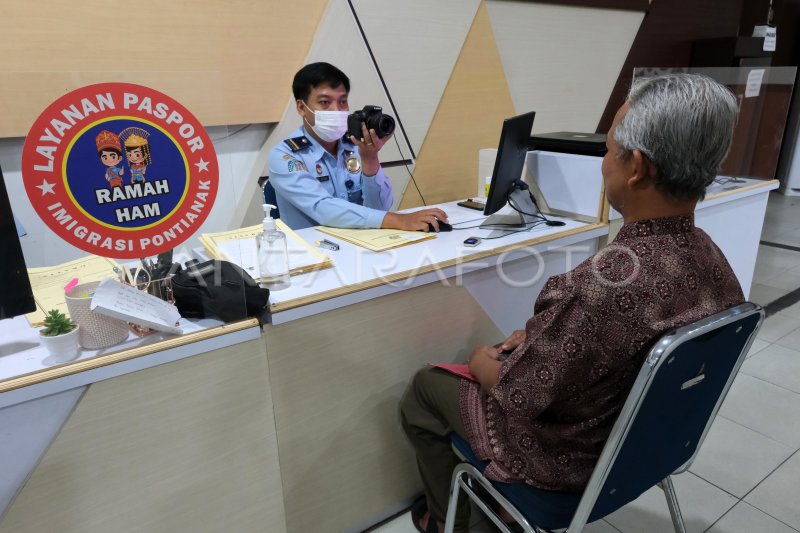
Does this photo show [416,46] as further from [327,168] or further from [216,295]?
[216,295]

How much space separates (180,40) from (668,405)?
2205mm

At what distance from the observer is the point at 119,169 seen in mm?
1018

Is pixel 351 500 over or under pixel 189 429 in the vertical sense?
under

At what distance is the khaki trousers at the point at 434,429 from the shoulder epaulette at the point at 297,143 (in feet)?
3.48

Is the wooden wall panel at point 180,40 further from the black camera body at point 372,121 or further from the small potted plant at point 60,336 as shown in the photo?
the small potted plant at point 60,336

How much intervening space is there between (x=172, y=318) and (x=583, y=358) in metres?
0.88

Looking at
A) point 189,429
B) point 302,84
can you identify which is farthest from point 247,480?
point 302,84

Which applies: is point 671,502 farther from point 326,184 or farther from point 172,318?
point 326,184

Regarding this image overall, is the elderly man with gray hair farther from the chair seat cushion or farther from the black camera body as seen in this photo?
the black camera body

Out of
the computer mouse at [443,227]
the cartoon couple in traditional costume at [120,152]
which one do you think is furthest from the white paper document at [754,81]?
the cartoon couple in traditional costume at [120,152]

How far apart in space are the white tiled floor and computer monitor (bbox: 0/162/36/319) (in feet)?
4.05

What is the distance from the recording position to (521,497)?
3.73 feet

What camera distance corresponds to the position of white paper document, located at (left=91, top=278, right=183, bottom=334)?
1050mm

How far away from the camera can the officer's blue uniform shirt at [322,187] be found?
1.91 m
